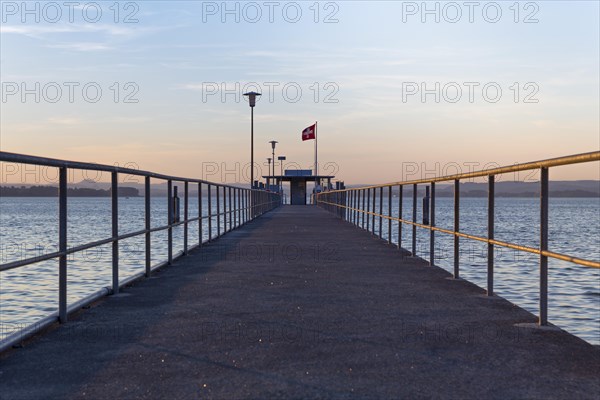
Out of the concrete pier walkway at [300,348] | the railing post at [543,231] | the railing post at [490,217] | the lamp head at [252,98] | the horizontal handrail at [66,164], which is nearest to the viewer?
the concrete pier walkway at [300,348]

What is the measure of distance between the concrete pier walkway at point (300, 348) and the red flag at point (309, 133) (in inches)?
2064

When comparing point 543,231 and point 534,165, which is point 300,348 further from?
point 534,165

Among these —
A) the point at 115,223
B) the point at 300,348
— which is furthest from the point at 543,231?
the point at 115,223

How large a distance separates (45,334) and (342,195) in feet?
71.1

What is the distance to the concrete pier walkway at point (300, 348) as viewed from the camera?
3748mm

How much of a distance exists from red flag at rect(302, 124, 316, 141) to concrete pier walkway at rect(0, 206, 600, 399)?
5241 centimetres

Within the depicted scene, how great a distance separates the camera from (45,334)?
5090 millimetres

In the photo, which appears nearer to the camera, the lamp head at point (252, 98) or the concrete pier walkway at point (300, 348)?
the concrete pier walkway at point (300, 348)

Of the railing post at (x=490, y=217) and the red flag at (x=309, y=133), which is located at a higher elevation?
the red flag at (x=309, y=133)

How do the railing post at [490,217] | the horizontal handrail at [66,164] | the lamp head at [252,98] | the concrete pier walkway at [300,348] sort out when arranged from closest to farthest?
the concrete pier walkway at [300,348] < the horizontal handrail at [66,164] < the railing post at [490,217] < the lamp head at [252,98]

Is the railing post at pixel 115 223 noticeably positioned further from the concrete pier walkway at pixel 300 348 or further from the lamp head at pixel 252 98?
the lamp head at pixel 252 98

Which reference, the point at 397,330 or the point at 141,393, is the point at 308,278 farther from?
the point at 141,393

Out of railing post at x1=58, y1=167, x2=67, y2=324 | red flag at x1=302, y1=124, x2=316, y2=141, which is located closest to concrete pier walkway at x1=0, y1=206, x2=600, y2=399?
railing post at x1=58, y1=167, x2=67, y2=324

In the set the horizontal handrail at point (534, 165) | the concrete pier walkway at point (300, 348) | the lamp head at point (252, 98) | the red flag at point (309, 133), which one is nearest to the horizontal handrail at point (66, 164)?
the concrete pier walkway at point (300, 348)
